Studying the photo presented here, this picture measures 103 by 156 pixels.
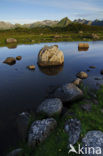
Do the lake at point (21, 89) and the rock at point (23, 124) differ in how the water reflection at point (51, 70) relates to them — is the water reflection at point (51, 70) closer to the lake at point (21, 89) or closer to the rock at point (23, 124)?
the lake at point (21, 89)

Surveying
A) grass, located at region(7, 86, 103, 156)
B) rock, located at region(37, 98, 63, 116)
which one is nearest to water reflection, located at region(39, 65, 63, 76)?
rock, located at region(37, 98, 63, 116)

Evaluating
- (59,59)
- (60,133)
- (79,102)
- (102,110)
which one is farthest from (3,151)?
(59,59)

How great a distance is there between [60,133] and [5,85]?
1311 centimetres

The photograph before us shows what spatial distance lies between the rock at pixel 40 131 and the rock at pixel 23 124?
0.81 metres

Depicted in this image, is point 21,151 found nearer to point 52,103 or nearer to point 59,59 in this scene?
point 52,103

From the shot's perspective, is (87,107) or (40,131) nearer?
(40,131)

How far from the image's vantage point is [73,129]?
925 cm

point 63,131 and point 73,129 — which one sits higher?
point 73,129

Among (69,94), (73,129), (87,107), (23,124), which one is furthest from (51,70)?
(73,129)

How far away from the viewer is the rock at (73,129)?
8.46 metres

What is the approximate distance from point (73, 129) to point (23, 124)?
4.55 m

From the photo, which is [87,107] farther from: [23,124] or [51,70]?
[51,70]

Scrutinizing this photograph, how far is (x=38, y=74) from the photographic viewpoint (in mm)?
23750

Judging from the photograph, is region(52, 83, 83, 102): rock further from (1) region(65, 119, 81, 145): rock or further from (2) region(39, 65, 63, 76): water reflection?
(2) region(39, 65, 63, 76): water reflection
